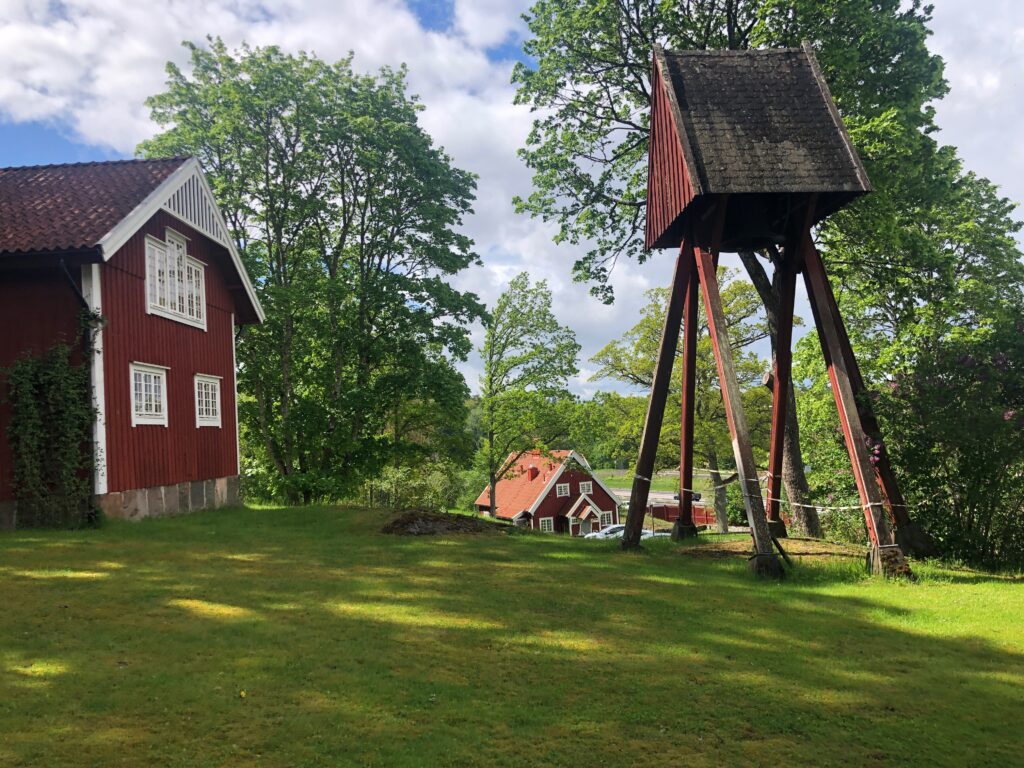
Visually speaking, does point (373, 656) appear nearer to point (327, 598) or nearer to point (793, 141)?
point (327, 598)

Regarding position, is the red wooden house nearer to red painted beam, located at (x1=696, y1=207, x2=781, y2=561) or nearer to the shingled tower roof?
the shingled tower roof

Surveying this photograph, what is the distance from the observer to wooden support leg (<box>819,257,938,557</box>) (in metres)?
10.4

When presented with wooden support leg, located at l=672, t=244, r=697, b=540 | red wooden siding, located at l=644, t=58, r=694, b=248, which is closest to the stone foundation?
wooden support leg, located at l=672, t=244, r=697, b=540

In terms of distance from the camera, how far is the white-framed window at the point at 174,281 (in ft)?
51.6

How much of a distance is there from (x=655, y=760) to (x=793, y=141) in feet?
29.0

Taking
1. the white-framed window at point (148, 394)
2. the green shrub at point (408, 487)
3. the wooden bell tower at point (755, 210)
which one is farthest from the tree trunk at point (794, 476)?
the green shrub at point (408, 487)

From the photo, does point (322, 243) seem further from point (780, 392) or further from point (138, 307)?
point (780, 392)

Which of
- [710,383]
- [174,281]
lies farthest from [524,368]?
[174,281]

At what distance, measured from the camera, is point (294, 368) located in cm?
2619

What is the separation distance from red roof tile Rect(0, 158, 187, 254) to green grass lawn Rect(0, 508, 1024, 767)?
6.21 meters

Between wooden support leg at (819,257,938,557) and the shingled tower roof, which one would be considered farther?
wooden support leg at (819,257,938,557)

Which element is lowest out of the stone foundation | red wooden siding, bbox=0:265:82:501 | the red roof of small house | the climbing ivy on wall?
the red roof of small house

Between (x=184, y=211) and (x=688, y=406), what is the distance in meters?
12.2

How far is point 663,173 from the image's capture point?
1174cm
